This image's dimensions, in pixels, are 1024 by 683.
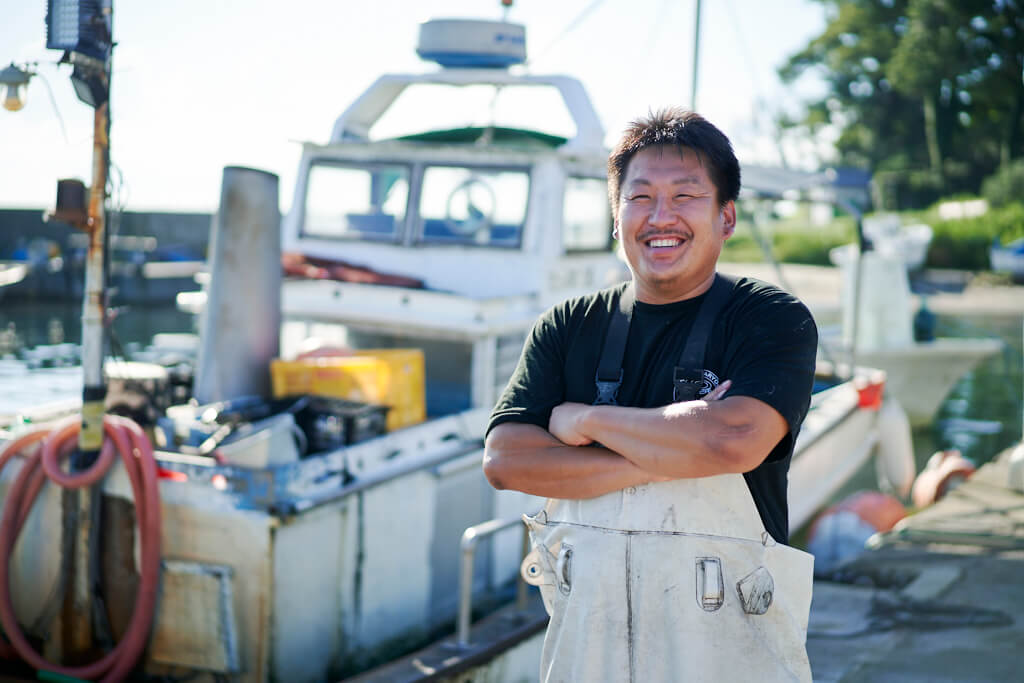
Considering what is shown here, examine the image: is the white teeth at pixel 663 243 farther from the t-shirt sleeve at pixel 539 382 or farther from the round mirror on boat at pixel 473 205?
the round mirror on boat at pixel 473 205

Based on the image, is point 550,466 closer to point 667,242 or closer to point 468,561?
point 667,242

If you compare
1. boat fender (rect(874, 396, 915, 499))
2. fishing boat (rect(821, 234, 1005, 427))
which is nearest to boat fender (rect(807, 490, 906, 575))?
boat fender (rect(874, 396, 915, 499))

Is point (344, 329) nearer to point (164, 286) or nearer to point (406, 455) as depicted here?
point (406, 455)

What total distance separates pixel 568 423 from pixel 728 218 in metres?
0.69

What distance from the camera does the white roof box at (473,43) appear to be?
7.79 metres

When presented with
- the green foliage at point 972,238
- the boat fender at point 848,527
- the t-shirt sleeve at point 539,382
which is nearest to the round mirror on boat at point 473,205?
the boat fender at point 848,527

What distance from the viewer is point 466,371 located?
24.1 feet

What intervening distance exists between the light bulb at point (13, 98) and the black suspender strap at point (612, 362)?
3.69 m

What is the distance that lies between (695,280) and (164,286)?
31694 millimetres

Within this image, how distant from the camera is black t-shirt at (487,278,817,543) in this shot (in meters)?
2.34

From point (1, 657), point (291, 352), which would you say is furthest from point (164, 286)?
point (1, 657)

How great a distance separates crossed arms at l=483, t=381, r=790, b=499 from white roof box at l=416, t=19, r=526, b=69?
19.0ft

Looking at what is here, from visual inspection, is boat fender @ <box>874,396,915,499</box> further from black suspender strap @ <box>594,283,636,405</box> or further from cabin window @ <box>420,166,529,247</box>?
black suspender strap @ <box>594,283,636,405</box>

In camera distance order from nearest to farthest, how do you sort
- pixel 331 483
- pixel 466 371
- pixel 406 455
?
pixel 331 483, pixel 406 455, pixel 466 371
